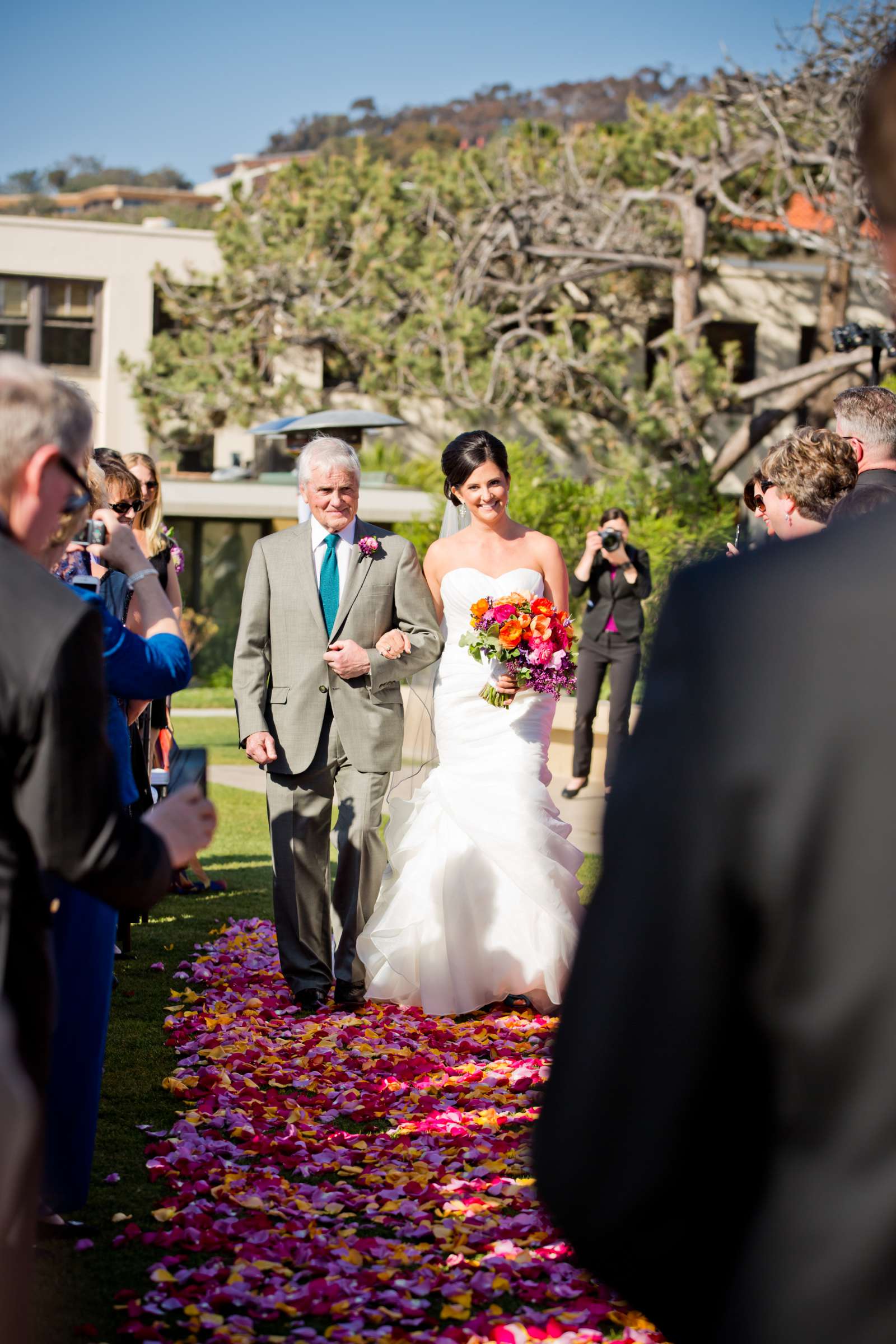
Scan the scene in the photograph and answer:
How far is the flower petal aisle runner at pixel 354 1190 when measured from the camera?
3586mm

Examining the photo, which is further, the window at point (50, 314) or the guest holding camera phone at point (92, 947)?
the window at point (50, 314)

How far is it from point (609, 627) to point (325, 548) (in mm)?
6349

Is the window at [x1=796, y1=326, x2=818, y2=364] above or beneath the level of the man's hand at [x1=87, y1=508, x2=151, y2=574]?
above

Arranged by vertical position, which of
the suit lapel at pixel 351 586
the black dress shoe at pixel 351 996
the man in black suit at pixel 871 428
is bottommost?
the black dress shoe at pixel 351 996

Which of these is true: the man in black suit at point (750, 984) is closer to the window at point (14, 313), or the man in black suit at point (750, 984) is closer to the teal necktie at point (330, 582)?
the teal necktie at point (330, 582)

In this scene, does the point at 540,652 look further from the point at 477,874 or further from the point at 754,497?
the point at 754,497

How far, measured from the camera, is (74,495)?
2.41 m

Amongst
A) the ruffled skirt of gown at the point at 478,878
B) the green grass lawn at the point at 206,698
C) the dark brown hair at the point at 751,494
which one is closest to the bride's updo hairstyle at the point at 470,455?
the ruffled skirt of gown at the point at 478,878

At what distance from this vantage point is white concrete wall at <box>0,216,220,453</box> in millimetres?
29297

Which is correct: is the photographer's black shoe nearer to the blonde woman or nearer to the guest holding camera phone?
the blonde woman

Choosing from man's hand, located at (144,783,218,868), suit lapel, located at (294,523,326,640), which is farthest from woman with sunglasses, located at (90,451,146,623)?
man's hand, located at (144,783,218,868)

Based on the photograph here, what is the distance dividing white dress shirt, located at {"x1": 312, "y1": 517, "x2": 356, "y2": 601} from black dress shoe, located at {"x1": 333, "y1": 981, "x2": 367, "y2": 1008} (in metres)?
2.01

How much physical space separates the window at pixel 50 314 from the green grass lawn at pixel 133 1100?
73.5 feet

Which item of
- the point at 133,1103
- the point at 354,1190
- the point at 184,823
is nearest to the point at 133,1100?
the point at 133,1103
